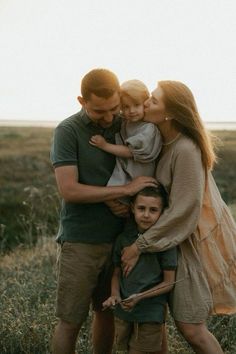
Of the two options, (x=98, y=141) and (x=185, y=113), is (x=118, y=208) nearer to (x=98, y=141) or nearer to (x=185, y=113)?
(x=98, y=141)

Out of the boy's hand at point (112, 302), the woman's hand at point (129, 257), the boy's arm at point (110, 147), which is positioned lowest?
the boy's hand at point (112, 302)

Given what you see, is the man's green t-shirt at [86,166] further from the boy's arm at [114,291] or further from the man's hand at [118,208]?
the boy's arm at [114,291]

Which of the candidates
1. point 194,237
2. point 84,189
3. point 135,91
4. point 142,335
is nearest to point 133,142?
point 135,91

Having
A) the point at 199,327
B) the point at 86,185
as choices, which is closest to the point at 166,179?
the point at 86,185

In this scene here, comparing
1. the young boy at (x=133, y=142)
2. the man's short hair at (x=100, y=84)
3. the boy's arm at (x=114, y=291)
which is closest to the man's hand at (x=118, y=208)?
the young boy at (x=133, y=142)

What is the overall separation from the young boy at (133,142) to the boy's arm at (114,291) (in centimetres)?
64

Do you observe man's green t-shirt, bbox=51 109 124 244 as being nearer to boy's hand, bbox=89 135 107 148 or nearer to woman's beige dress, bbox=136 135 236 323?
boy's hand, bbox=89 135 107 148

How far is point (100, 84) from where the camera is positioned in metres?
4.29

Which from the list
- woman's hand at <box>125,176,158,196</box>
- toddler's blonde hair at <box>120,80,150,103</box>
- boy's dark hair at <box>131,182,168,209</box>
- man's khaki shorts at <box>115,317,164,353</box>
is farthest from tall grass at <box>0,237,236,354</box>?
toddler's blonde hair at <box>120,80,150,103</box>

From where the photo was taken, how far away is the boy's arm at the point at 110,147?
4.31m

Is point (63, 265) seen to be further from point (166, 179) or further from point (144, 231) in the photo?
point (166, 179)

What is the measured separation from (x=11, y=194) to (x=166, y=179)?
1956cm

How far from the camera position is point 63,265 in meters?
4.66

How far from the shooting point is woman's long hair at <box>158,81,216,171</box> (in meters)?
4.20
